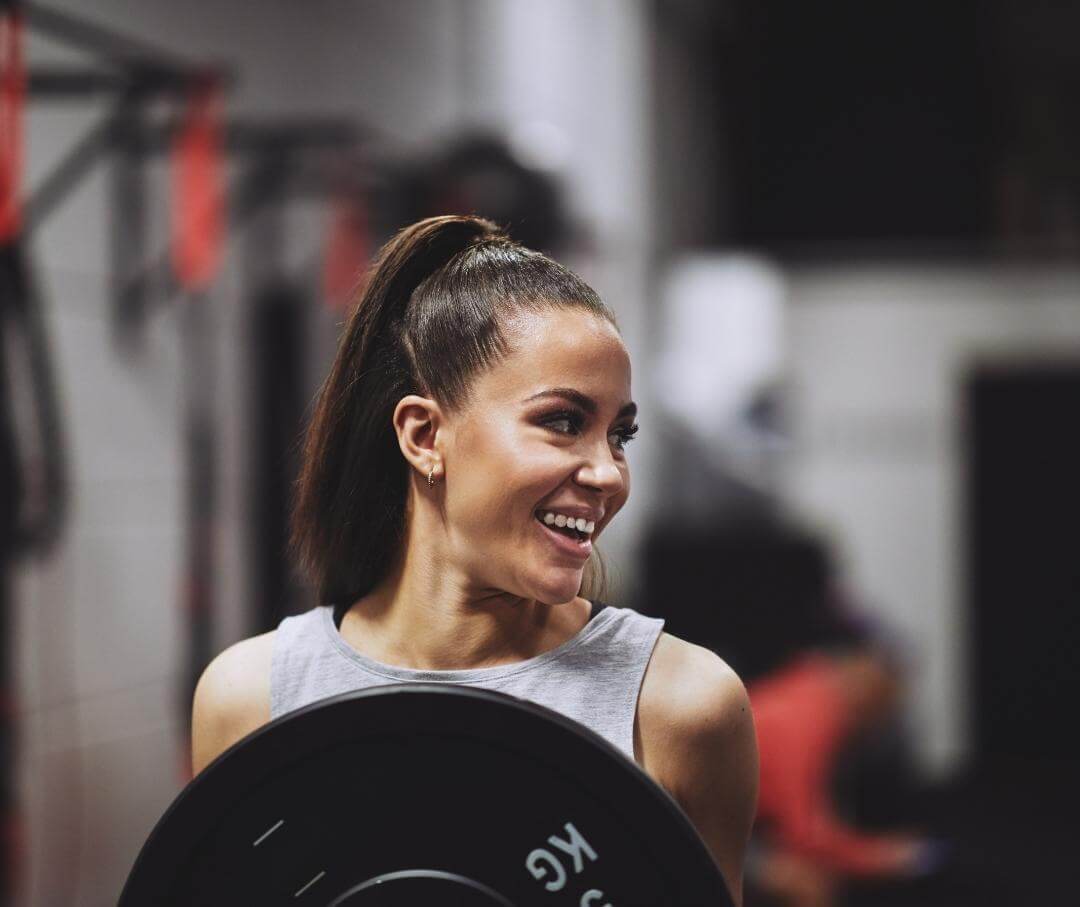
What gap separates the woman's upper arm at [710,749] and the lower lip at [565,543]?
4.2 inches

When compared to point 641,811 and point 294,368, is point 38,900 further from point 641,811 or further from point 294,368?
point 641,811

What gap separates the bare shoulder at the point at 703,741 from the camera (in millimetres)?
1031

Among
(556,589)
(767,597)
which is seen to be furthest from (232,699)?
(767,597)

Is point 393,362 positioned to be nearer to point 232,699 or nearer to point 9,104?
point 232,699

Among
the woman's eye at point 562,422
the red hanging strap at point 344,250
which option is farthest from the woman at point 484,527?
the red hanging strap at point 344,250

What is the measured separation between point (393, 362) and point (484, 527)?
0.52ft

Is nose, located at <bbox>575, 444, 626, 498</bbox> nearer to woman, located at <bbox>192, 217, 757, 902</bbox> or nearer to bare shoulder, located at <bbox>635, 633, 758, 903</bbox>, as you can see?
woman, located at <bbox>192, 217, 757, 902</bbox>

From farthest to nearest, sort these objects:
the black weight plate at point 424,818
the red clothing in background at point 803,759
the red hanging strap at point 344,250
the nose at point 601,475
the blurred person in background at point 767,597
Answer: the blurred person in background at point 767,597, the red clothing in background at point 803,759, the red hanging strap at point 344,250, the nose at point 601,475, the black weight plate at point 424,818

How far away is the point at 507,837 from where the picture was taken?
940 millimetres

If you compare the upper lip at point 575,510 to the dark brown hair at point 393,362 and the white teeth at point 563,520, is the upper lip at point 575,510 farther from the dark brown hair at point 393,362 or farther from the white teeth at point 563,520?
the dark brown hair at point 393,362

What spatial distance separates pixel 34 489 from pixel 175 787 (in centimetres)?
114

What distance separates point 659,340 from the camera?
7.43 m

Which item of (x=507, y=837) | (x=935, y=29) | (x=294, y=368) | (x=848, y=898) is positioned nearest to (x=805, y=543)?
(x=848, y=898)

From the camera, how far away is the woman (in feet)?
3.34
